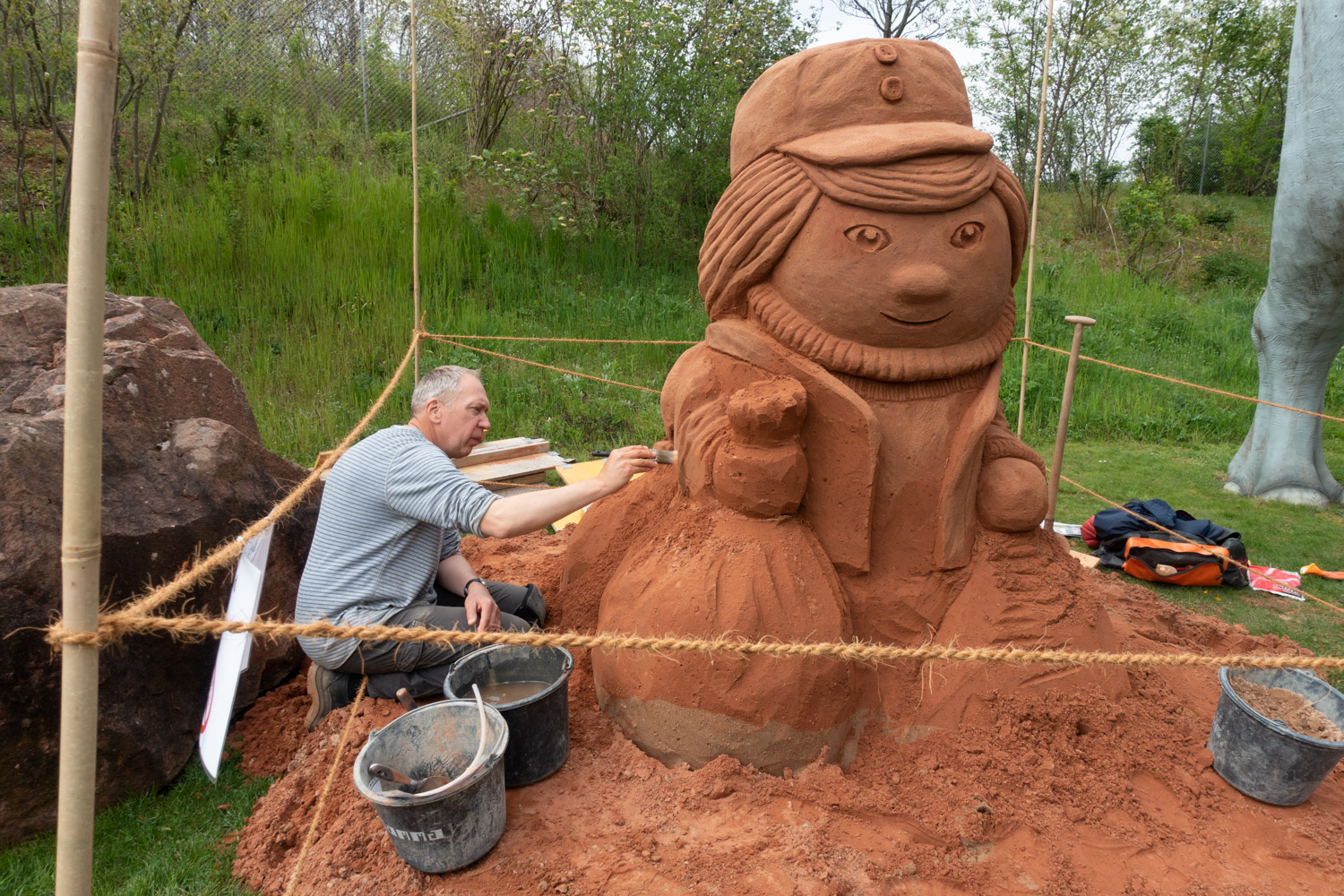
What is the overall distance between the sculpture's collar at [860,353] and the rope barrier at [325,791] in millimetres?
1727

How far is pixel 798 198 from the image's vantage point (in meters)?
2.46

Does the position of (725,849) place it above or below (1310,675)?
below

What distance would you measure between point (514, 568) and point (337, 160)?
6.63 metres

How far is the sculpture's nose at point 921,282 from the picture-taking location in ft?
7.74

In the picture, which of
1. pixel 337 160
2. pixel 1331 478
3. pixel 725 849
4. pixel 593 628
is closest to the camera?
pixel 725 849

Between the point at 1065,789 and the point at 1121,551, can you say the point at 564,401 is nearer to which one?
the point at 1121,551

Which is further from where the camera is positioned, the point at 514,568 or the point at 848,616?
the point at 514,568

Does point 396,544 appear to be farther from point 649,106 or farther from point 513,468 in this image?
point 649,106

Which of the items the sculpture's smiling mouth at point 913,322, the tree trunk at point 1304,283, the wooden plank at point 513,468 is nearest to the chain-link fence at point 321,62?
the wooden plank at point 513,468

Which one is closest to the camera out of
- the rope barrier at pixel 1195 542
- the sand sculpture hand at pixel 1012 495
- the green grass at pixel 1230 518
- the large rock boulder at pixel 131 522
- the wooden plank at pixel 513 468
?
the large rock boulder at pixel 131 522

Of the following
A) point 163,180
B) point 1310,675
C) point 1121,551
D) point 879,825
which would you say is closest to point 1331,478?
point 1121,551

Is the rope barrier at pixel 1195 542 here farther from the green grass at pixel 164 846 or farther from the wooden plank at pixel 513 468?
the green grass at pixel 164 846

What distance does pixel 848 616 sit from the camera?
8.48ft

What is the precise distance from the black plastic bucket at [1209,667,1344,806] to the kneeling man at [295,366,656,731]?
1888mm
